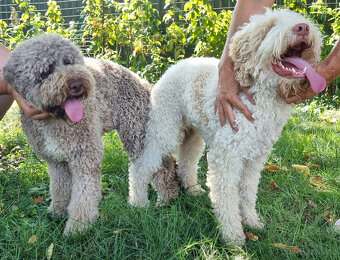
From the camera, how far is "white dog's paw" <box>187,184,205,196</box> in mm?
3266

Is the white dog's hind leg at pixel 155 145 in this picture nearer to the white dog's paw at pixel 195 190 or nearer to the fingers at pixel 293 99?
the white dog's paw at pixel 195 190

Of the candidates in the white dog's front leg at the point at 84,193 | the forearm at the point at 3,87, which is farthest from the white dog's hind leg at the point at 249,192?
the forearm at the point at 3,87

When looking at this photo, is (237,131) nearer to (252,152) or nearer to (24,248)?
(252,152)

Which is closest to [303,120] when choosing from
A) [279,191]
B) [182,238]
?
[279,191]

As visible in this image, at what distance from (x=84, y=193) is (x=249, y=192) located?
1.21 meters

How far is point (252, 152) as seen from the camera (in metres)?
2.48

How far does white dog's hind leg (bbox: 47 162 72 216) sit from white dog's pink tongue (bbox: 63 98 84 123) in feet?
2.16

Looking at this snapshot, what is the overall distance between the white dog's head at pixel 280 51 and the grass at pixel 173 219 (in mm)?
996

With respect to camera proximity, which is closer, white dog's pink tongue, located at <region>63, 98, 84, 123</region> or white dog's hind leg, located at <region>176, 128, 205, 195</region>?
white dog's pink tongue, located at <region>63, 98, 84, 123</region>

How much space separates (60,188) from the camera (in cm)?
297

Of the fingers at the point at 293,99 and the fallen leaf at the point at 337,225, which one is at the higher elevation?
the fingers at the point at 293,99

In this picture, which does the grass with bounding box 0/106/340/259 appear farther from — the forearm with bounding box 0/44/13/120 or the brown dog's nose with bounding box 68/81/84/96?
the brown dog's nose with bounding box 68/81/84/96

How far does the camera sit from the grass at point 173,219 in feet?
7.61

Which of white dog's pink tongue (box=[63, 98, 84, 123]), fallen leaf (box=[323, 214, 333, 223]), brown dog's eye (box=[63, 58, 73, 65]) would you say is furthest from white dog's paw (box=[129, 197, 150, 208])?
fallen leaf (box=[323, 214, 333, 223])
